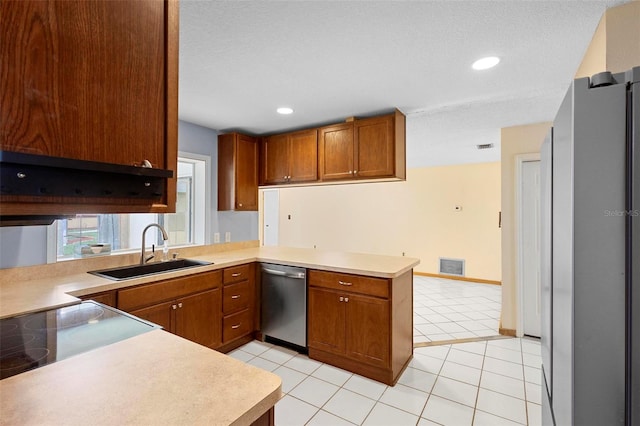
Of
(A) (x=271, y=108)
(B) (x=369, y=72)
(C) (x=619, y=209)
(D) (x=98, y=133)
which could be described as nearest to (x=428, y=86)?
(B) (x=369, y=72)

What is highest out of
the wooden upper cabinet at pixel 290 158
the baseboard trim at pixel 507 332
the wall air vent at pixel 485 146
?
the wall air vent at pixel 485 146

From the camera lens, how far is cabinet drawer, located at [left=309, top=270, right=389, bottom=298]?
7.67 feet

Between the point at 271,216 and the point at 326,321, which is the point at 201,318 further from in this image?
the point at 271,216

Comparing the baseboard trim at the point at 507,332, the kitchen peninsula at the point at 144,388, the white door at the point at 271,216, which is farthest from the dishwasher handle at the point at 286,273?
the white door at the point at 271,216

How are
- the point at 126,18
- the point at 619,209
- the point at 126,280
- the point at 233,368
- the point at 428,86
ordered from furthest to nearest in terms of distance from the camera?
the point at 428,86 < the point at 126,280 < the point at 233,368 < the point at 126,18 < the point at 619,209

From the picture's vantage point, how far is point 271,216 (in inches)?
294

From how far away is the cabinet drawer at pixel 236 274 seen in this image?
9.14 ft

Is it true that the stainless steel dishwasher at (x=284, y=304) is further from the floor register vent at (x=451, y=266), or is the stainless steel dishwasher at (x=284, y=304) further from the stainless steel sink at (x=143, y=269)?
the floor register vent at (x=451, y=266)

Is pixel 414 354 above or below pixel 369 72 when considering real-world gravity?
below

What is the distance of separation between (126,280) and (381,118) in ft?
8.42

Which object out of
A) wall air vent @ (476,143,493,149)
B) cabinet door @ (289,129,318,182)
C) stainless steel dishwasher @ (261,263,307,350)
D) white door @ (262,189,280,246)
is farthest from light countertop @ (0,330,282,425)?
white door @ (262,189,280,246)

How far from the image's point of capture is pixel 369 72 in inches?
84.3

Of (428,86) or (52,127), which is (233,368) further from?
(428,86)

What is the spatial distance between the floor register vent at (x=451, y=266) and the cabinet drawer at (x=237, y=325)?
4442mm
